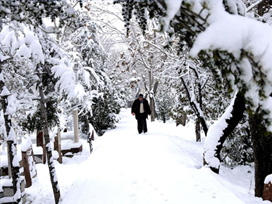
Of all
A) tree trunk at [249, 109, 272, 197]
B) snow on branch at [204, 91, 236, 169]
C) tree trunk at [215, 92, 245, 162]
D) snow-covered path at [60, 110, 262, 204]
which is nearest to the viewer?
snow-covered path at [60, 110, 262, 204]

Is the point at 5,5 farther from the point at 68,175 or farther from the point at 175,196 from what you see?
the point at 68,175

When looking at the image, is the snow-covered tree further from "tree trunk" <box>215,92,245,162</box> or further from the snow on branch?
the snow on branch

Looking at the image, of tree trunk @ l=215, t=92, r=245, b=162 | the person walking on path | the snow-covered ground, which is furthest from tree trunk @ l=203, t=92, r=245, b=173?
the person walking on path

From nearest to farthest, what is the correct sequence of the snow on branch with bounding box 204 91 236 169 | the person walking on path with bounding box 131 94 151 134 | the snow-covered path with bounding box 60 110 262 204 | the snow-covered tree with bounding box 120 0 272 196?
the snow-covered tree with bounding box 120 0 272 196
the snow-covered path with bounding box 60 110 262 204
the snow on branch with bounding box 204 91 236 169
the person walking on path with bounding box 131 94 151 134

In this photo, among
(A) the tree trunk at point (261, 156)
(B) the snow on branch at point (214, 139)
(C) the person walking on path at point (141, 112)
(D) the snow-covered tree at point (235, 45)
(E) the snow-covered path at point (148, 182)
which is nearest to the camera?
(D) the snow-covered tree at point (235, 45)

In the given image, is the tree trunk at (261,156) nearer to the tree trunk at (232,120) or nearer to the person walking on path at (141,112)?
the tree trunk at (232,120)

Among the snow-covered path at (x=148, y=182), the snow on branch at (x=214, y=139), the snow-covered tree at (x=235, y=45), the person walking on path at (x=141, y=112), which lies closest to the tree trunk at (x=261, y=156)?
Result: the snow-covered path at (x=148, y=182)

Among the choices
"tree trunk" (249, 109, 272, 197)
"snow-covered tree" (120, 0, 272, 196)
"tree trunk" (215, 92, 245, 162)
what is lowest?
"tree trunk" (249, 109, 272, 197)

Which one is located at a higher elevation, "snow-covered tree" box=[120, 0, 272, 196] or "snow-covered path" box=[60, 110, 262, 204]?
"snow-covered tree" box=[120, 0, 272, 196]

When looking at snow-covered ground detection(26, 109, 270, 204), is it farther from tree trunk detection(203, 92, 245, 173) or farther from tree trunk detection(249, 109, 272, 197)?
tree trunk detection(203, 92, 245, 173)

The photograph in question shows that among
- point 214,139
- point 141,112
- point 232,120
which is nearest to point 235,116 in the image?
point 232,120

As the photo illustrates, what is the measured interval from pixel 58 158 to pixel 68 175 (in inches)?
70.5

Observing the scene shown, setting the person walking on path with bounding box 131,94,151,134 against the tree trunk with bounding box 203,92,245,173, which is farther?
the person walking on path with bounding box 131,94,151,134

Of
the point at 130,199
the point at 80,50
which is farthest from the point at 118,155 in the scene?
the point at 80,50
